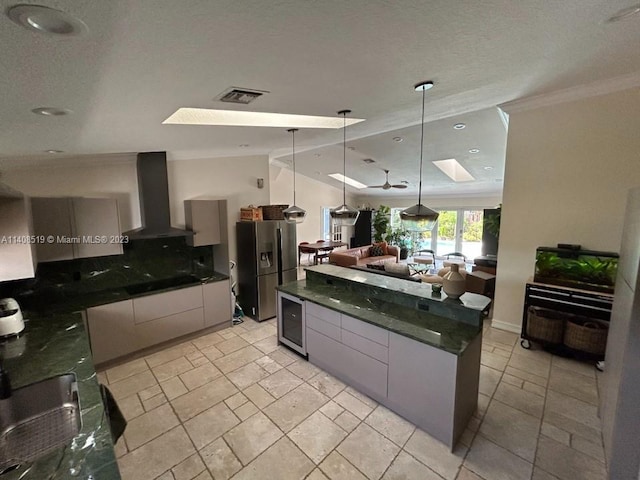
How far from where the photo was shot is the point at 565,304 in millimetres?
3225

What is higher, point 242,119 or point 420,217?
point 242,119

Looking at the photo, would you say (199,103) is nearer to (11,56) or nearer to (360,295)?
(11,56)

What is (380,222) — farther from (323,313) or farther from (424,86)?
(424,86)

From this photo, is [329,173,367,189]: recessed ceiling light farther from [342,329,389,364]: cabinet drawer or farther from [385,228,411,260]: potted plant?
[342,329,389,364]: cabinet drawer

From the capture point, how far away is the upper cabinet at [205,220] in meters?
3.88

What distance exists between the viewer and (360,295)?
3086mm

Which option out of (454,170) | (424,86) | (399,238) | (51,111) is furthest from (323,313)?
(399,238)

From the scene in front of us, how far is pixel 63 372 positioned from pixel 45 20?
193 centimetres

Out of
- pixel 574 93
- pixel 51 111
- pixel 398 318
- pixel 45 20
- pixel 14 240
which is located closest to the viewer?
pixel 45 20

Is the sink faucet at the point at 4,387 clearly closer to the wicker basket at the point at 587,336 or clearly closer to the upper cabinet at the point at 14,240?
the upper cabinet at the point at 14,240

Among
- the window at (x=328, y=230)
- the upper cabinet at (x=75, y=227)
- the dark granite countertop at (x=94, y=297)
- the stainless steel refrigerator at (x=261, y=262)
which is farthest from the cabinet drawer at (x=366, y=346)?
the window at (x=328, y=230)

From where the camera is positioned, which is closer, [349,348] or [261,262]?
[349,348]

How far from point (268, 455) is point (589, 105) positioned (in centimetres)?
477

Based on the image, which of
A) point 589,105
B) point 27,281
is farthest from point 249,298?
point 589,105
